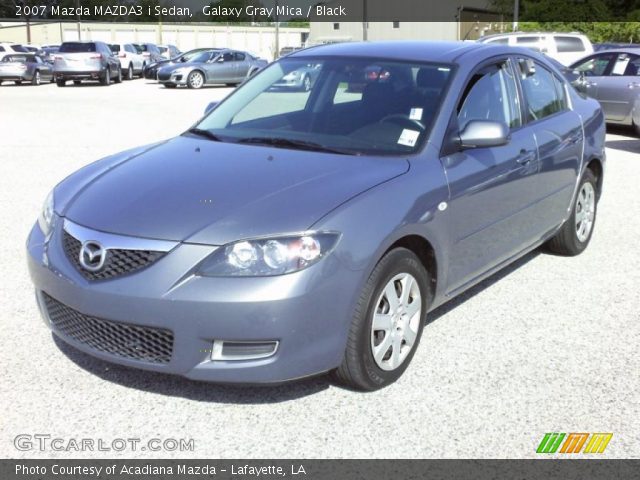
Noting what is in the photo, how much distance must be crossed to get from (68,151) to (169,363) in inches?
376

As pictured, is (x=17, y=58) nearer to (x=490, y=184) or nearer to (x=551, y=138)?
(x=551, y=138)

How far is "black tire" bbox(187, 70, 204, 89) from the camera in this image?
3042cm

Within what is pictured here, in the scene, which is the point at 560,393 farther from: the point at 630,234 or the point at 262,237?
the point at 630,234

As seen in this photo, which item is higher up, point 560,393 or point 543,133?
point 543,133

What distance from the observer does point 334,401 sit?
3820 mm

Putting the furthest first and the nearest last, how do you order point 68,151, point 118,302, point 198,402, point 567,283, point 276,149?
point 68,151
point 567,283
point 276,149
point 198,402
point 118,302

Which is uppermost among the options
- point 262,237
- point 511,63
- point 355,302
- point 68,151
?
point 511,63

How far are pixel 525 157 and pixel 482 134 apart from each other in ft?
2.87

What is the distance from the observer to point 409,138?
4.36 m

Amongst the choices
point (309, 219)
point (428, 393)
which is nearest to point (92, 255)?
point (309, 219)

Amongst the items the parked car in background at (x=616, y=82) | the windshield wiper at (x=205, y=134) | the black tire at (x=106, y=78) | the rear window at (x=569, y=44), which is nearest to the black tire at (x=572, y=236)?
the windshield wiper at (x=205, y=134)

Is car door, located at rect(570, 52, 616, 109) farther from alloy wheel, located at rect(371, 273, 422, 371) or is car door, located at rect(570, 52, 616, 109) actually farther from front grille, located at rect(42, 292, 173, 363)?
front grille, located at rect(42, 292, 173, 363)

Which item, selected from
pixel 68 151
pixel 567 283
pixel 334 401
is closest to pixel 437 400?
pixel 334 401

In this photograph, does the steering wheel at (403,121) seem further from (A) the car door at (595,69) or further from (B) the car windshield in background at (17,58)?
(B) the car windshield in background at (17,58)
